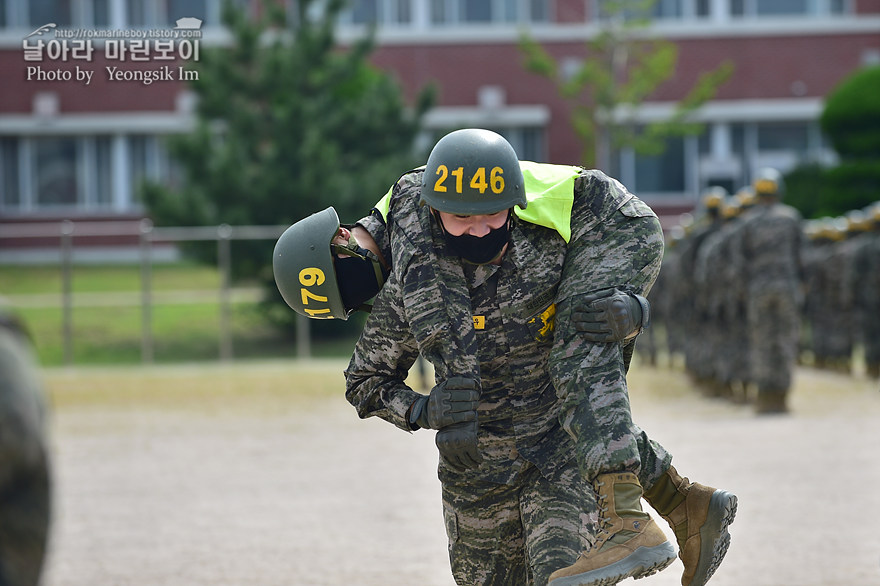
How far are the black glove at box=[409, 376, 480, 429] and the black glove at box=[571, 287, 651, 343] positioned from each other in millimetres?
421

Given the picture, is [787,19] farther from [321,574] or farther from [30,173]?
[321,574]

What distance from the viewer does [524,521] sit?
196 inches

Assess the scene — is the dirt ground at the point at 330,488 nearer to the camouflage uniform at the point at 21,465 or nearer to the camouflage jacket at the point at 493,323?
the camouflage uniform at the point at 21,465

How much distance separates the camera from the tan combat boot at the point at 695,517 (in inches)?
202

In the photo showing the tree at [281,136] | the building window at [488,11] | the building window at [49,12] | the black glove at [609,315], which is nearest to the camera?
the black glove at [609,315]

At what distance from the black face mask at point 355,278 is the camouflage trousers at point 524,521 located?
0.77 m

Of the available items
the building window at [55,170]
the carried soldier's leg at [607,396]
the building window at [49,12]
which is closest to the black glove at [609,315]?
the carried soldier's leg at [607,396]

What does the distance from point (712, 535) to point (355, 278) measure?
161cm

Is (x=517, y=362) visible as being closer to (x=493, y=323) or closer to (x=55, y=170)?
(x=493, y=323)

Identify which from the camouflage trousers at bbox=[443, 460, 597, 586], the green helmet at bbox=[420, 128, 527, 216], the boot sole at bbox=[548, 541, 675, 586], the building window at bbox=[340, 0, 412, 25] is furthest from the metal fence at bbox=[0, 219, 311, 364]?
the boot sole at bbox=[548, 541, 675, 586]

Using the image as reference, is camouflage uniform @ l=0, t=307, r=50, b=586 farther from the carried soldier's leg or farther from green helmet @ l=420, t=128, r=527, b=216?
green helmet @ l=420, t=128, r=527, b=216

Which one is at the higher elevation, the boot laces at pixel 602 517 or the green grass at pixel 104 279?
the boot laces at pixel 602 517

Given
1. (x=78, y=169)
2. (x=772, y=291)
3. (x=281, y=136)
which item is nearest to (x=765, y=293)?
(x=772, y=291)

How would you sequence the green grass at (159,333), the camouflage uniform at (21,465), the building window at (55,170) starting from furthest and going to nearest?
the building window at (55,170), the green grass at (159,333), the camouflage uniform at (21,465)
